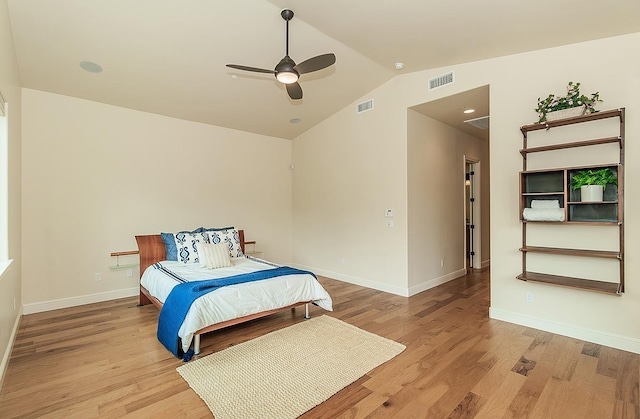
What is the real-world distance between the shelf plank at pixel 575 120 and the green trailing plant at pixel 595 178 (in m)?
0.49

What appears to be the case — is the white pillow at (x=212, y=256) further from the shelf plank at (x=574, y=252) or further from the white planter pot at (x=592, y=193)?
the white planter pot at (x=592, y=193)

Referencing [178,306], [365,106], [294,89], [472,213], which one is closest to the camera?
[178,306]

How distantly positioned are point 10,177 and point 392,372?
4.07m

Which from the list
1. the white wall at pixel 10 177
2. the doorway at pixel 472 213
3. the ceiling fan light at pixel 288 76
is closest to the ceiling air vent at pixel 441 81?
the ceiling fan light at pixel 288 76

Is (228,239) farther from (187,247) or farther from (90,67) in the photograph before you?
(90,67)

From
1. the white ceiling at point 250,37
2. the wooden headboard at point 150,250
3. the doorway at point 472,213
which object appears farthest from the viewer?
the doorway at point 472,213

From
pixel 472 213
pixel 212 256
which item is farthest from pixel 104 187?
pixel 472 213

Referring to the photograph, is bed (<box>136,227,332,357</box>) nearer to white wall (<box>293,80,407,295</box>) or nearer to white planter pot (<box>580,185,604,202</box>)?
white wall (<box>293,80,407,295</box>)

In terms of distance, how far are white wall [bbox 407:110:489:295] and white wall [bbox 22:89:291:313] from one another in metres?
3.23

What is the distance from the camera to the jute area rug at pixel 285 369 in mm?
2139

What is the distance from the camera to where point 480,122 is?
517 cm

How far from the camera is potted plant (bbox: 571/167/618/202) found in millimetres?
2895

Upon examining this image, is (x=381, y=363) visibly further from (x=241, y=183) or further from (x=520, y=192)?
(x=241, y=183)

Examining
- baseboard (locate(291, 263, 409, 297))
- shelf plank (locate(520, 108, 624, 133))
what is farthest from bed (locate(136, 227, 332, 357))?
shelf plank (locate(520, 108, 624, 133))
